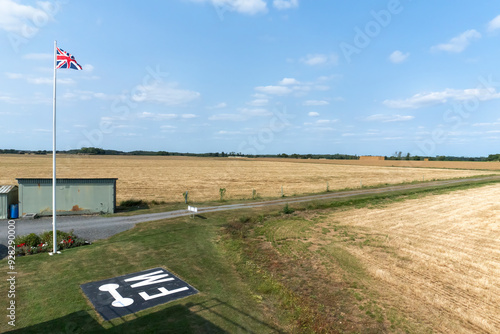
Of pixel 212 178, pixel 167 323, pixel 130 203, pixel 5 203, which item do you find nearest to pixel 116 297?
pixel 167 323

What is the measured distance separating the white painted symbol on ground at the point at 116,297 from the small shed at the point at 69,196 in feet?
42.8

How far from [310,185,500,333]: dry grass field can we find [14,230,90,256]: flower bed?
1263 cm

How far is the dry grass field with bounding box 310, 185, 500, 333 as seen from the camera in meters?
8.70

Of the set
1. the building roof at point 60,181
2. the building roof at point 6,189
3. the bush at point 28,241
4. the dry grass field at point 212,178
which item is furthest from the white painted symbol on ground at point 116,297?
the dry grass field at point 212,178

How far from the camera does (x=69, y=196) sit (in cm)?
2048

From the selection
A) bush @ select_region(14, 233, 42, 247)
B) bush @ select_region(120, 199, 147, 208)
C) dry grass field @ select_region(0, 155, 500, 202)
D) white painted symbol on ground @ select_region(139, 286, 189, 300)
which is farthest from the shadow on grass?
dry grass field @ select_region(0, 155, 500, 202)

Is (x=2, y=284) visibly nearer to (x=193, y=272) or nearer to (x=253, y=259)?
(x=193, y=272)

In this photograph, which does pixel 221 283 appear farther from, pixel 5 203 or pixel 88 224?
pixel 5 203

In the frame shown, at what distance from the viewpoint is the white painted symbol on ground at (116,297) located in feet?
28.5

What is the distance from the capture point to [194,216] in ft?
67.4

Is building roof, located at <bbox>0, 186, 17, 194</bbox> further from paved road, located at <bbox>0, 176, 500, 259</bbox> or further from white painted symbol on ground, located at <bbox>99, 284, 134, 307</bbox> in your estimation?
white painted symbol on ground, located at <bbox>99, 284, 134, 307</bbox>

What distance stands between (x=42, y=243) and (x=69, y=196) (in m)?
7.74

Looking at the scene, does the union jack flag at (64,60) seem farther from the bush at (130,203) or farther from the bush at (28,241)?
the bush at (130,203)

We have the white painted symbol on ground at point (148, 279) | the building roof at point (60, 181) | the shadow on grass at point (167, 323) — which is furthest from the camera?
the building roof at point (60, 181)
